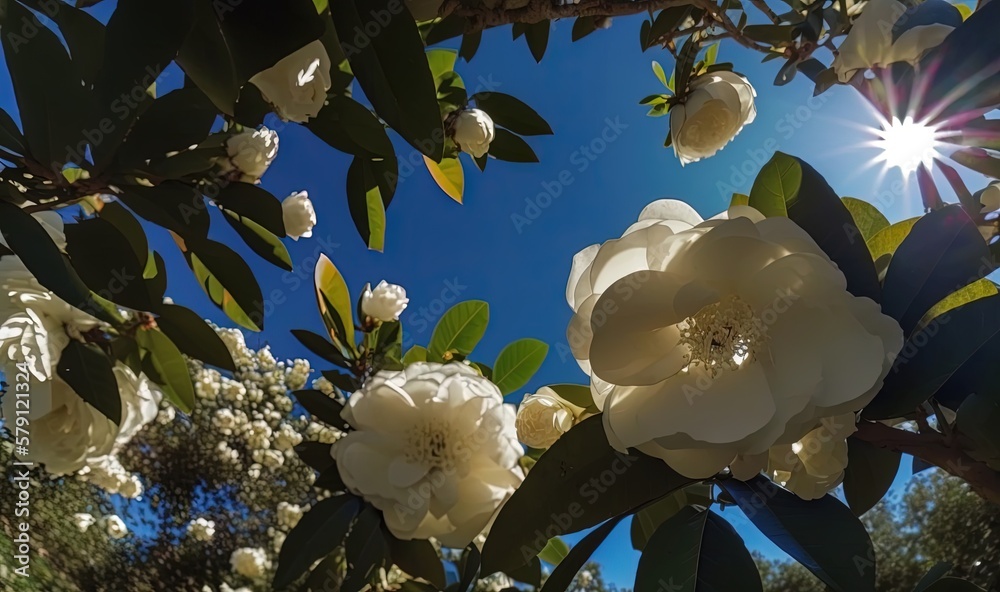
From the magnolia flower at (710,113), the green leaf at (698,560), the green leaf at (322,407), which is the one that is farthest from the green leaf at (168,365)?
the magnolia flower at (710,113)

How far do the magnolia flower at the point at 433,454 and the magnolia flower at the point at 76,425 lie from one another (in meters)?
0.31

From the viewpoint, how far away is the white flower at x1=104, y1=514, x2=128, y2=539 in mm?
3912

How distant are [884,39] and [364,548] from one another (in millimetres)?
997

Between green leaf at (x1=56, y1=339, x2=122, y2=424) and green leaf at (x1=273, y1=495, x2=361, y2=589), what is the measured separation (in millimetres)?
272

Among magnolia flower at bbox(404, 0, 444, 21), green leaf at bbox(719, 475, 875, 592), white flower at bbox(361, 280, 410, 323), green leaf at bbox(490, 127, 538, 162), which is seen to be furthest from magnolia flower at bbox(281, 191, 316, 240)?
green leaf at bbox(719, 475, 875, 592)

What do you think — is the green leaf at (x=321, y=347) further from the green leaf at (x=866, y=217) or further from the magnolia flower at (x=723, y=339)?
the green leaf at (x=866, y=217)

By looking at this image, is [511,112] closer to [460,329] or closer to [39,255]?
[460,329]

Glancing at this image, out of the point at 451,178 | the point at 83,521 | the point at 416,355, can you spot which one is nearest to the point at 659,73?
the point at 451,178

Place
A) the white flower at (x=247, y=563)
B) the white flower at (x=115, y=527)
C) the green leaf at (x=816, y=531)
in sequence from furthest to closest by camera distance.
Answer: the white flower at (x=115, y=527)
the white flower at (x=247, y=563)
the green leaf at (x=816, y=531)

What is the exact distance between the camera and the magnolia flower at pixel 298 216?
4.16 feet

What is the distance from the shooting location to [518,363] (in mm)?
974

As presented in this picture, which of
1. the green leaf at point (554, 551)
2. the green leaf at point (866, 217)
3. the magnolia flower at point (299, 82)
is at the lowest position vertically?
the green leaf at point (554, 551)

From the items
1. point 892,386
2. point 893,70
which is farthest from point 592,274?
point 893,70

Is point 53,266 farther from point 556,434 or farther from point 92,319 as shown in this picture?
point 556,434
